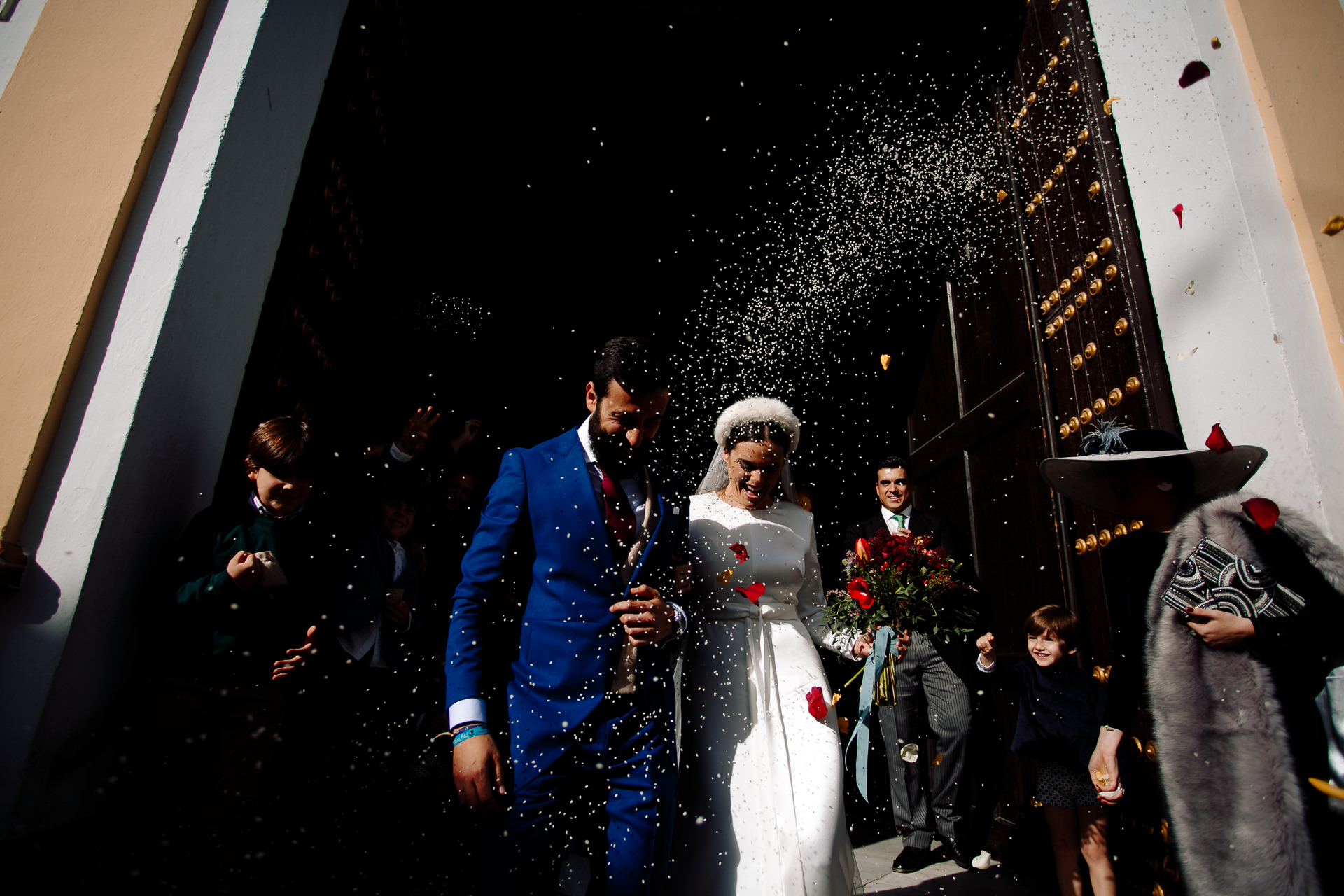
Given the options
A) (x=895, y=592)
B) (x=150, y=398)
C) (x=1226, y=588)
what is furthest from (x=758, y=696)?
(x=150, y=398)

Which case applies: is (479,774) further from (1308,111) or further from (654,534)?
(1308,111)

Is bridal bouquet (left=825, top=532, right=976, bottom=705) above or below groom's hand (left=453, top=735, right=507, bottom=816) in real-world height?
above

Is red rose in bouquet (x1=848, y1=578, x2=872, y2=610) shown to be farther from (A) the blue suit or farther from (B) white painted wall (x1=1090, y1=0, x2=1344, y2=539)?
(B) white painted wall (x1=1090, y1=0, x2=1344, y2=539)

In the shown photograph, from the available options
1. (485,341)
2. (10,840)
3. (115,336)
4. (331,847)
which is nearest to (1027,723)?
(331,847)

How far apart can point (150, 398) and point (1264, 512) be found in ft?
11.1

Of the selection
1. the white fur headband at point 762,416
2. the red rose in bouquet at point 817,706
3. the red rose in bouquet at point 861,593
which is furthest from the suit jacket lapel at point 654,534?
the red rose in bouquet at point 861,593

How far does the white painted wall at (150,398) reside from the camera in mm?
1790

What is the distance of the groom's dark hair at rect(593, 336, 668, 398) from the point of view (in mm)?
2020

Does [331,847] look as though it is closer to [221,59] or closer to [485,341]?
[221,59]

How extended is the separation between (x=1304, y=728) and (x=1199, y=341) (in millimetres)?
1612

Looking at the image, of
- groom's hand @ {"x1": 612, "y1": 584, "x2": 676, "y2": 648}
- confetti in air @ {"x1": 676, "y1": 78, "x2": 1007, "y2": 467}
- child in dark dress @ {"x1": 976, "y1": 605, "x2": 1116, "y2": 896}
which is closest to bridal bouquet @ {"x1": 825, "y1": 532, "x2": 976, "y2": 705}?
child in dark dress @ {"x1": 976, "y1": 605, "x2": 1116, "y2": 896}

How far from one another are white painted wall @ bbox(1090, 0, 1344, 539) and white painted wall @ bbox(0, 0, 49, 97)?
449 cm

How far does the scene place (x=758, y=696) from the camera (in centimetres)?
234

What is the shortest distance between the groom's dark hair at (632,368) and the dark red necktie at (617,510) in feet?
0.93
